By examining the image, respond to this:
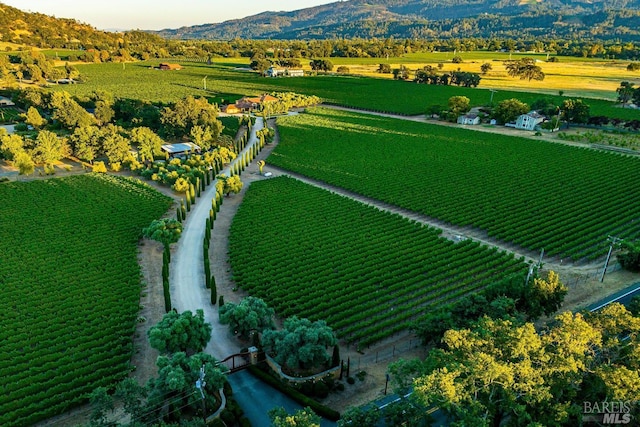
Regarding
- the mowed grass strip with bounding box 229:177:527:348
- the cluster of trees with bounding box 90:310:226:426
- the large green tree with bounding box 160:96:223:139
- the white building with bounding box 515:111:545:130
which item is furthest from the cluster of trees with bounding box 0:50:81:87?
the cluster of trees with bounding box 90:310:226:426

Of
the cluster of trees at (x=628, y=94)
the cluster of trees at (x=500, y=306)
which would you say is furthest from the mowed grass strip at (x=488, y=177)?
the cluster of trees at (x=628, y=94)

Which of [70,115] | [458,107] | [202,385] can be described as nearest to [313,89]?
[458,107]

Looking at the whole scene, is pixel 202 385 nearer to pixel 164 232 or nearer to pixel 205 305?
pixel 205 305

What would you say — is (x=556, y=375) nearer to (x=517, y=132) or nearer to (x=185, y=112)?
(x=185, y=112)

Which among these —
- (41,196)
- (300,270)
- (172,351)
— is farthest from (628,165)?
(41,196)

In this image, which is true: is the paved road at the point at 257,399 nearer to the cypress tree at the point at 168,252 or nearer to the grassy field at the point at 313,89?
the cypress tree at the point at 168,252

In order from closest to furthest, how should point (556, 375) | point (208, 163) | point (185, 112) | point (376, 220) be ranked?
point (556, 375) → point (376, 220) → point (208, 163) → point (185, 112)
